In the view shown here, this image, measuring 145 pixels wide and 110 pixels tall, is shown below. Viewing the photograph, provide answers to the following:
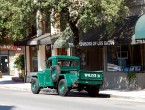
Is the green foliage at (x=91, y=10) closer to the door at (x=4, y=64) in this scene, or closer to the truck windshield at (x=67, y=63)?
the truck windshield at (x=67, y=63)

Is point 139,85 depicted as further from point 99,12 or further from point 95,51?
point 95,51

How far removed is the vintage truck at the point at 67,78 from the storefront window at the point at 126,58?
11.4 feet

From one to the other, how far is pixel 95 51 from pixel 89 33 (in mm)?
3231

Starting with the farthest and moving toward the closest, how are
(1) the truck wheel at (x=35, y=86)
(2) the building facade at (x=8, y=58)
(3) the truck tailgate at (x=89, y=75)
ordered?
(2) the building facade at (x=8, y=58), (1) the truck wheel at (x=35, y=86), (3) the truck tailgate at (x=89, y=75)

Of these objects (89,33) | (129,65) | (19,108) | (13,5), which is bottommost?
(19,108)

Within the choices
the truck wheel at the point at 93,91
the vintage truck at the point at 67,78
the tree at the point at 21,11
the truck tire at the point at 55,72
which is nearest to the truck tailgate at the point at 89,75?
the vintage truck at the point at 67,78

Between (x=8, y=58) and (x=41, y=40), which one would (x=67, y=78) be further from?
(x=8, y=58)

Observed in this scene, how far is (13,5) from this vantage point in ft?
80.7

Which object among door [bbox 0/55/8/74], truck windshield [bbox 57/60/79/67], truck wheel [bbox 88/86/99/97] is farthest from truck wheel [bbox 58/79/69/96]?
door [bbox 0/55/8/74]

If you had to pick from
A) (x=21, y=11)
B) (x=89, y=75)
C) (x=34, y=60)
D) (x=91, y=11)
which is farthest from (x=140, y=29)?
(x=34, y=60)

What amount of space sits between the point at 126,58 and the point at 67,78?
5.35m

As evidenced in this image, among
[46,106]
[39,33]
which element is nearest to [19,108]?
[46,106]

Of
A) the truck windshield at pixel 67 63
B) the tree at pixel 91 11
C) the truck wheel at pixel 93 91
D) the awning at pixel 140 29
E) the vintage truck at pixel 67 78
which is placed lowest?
the truck wheel at pixel 93 91

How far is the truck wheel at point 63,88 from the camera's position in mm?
20722
